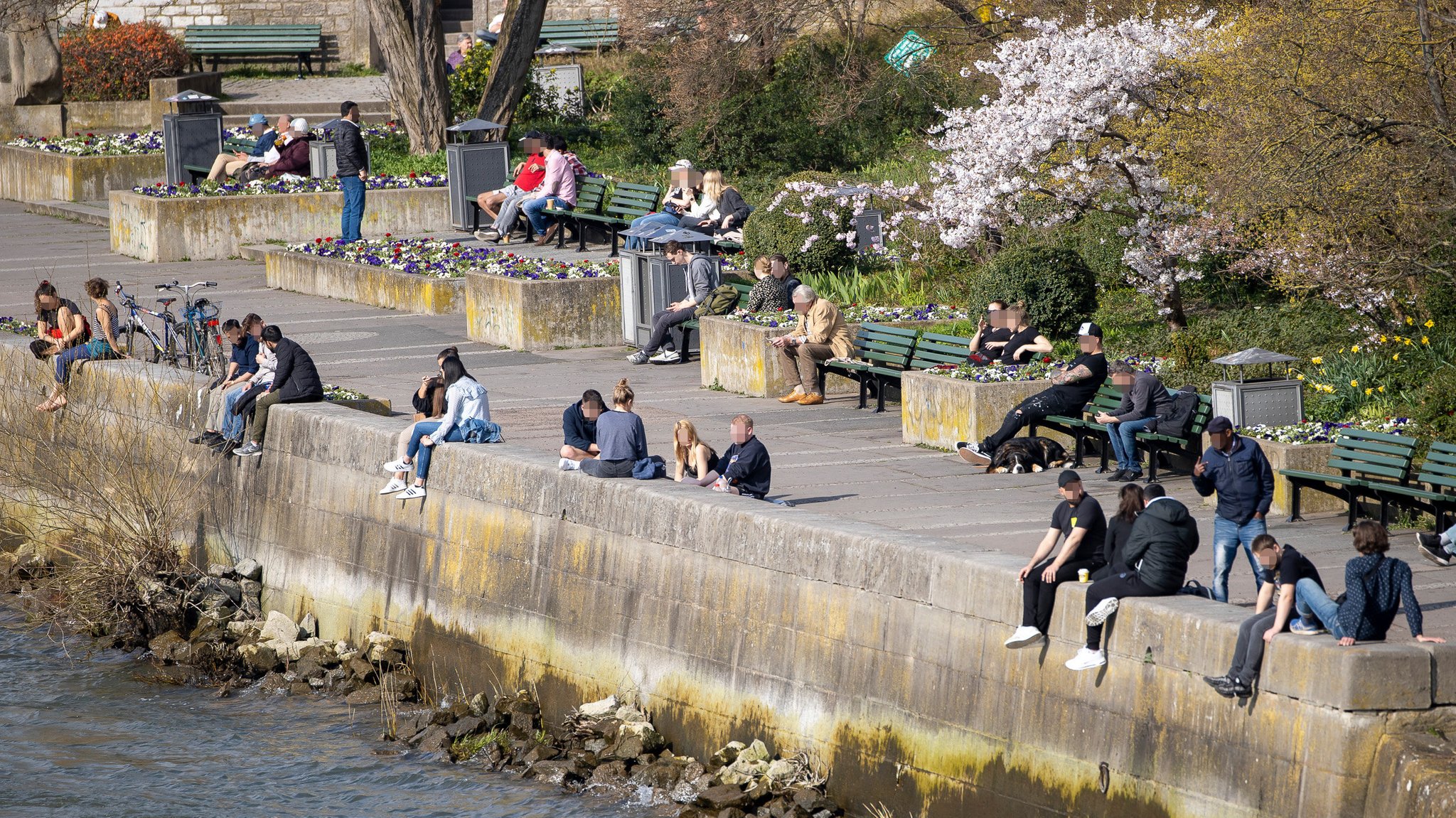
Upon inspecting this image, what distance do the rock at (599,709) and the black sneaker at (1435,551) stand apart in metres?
5.08

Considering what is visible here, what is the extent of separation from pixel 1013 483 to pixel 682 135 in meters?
13.9

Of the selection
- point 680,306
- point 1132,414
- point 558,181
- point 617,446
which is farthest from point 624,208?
point 617,446

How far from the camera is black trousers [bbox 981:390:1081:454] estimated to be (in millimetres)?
13992

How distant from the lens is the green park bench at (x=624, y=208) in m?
23.1

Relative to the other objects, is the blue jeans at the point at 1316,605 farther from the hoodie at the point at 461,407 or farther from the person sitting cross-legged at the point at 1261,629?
the hoodie at the point at 461,407

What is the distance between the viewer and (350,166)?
23.5m

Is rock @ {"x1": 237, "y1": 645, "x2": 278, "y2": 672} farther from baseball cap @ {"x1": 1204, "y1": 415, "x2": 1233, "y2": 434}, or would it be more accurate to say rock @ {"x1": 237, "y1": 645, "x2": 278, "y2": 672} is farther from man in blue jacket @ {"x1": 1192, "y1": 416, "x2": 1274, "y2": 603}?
baseball cap @ {"x1": 1204, "y1": 415, "x2": 1233, "y2": 434}

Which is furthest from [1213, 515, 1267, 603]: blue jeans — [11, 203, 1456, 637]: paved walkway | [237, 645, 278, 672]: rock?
[237, 645, 278, 672]: rock

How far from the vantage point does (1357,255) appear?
589 inches

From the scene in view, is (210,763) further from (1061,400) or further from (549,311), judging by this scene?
(549,311)

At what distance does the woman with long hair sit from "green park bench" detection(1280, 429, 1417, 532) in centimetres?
377

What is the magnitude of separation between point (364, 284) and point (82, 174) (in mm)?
9027

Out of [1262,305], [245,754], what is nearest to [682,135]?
[1262,305]

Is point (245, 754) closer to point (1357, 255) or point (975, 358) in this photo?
point (975, 358)
